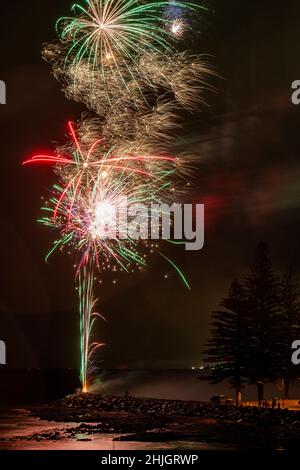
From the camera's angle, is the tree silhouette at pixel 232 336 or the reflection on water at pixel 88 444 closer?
the reflection on water at pixel 88 444

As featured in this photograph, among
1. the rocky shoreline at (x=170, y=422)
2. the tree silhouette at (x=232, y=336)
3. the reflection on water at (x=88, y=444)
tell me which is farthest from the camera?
the tree silhouette at (x=232, y=336)

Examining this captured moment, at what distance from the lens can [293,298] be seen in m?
43.9

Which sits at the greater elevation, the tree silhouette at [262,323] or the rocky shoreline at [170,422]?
the tree silhouette at [262,323]

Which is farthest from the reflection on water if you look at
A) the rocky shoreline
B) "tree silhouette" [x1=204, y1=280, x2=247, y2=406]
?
"tree silhouette" [x1=204, y1=280, x2=247, y2=406]

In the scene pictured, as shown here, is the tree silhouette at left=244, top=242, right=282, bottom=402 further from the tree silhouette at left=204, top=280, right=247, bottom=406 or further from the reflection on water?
the reflection on water

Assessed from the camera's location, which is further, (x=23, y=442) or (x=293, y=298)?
(x=293, y=298)

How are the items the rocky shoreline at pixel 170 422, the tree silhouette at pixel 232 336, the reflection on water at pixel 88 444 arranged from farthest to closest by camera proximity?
the tree silhouette at pixel 232 336, the rocky shoreline at pixel 170 422, the reflection on water at pixel 88 444

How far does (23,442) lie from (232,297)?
1951 cm

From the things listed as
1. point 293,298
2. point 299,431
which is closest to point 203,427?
point 299,431

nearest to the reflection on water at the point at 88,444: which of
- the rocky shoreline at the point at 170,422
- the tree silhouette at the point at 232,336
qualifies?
the rocky shoreline at the point at 170,422

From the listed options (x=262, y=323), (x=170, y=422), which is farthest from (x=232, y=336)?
(x=170, y=422)

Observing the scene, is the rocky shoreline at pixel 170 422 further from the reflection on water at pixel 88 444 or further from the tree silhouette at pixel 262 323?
the tree silhouette at pixel 262 323
